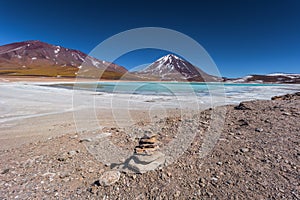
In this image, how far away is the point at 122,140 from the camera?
562 cm

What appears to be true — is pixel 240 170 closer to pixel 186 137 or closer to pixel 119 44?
pixel 186 137

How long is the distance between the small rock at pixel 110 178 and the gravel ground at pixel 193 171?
0.07 m

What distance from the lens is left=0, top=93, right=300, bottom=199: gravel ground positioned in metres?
2.99

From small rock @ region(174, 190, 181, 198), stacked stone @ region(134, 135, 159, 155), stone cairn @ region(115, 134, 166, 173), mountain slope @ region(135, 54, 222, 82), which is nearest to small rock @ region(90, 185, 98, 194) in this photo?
stone cairn @ region(115, 134, 166, 173)

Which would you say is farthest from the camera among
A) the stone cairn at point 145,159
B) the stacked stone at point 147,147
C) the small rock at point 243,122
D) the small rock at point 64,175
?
the small rock at point 243,122

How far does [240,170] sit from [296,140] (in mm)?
1847

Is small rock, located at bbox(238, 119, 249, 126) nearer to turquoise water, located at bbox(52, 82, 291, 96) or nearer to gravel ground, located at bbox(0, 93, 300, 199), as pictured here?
gravel ground, located at bbox(0, 93, 300, 199)

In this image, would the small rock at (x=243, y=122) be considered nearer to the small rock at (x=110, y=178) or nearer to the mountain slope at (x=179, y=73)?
the mountain slope at (x=179, y=73)

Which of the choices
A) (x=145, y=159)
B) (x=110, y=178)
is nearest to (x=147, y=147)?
(x=145, y=159)

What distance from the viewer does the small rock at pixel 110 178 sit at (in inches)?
131

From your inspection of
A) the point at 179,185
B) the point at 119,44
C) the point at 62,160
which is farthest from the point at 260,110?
the point at 62,160

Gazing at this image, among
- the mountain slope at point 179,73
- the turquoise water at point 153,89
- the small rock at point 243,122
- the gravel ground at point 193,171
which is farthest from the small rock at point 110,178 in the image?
the turquoise water at point 153,89

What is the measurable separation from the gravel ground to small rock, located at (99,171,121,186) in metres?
0.07

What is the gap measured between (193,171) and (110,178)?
5.57 feet
